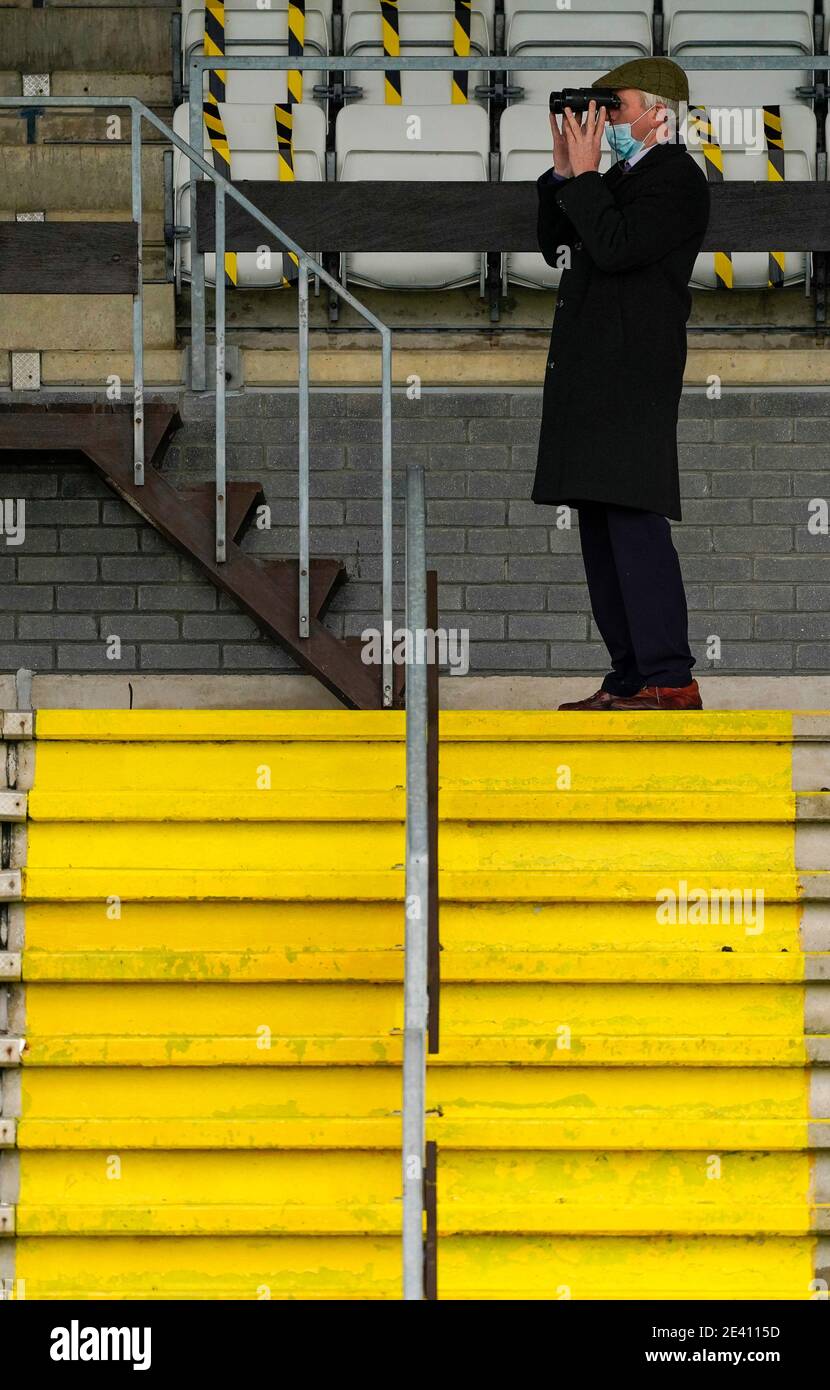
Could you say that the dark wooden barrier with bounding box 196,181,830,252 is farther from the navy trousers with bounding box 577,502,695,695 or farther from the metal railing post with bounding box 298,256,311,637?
the navy trousers with bounding box 577,502,695,695

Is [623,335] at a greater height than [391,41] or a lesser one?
lesser

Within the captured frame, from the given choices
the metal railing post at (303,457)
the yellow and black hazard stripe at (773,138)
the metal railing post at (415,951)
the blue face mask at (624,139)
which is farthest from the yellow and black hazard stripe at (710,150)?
the metal railing post at (415,951)

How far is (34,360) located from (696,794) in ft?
10.5

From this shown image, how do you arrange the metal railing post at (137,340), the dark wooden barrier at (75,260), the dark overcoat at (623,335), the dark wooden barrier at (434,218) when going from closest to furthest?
the dark overcoat at (623,335), the metal railing post at (137,340), the dark wooden barrier at (75,260), the dark wooden barrier at (434,218)

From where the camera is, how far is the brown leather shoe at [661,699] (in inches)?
165

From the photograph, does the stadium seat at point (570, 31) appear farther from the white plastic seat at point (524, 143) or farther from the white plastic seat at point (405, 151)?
the white plastic seat at point (405, 151)

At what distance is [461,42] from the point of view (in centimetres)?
645

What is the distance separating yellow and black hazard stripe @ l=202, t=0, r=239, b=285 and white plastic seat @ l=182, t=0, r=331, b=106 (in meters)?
0.02

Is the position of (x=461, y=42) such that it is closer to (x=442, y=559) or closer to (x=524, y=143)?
(x=524, y=143)

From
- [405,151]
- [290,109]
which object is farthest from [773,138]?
[290,109]

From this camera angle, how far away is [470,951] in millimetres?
3717

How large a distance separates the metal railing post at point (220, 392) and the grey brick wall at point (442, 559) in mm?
987

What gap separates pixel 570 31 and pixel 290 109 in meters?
1.02

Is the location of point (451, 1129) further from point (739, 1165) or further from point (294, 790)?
point (294, 790)
